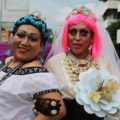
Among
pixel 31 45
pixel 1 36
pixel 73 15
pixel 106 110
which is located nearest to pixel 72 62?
pixel 73 15

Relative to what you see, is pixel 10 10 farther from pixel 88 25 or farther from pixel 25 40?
pixel 25 40

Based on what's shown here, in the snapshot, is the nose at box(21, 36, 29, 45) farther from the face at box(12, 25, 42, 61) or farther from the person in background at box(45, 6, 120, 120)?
the person in background at box(45, 6, 120, 120)

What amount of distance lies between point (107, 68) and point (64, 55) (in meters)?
0.40

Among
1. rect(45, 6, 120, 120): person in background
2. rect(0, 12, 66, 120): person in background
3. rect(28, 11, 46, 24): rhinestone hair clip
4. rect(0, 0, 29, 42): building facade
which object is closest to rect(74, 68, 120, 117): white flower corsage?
rect(45, 6, 120, 120): person in background

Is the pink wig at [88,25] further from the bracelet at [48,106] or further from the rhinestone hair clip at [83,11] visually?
the bracelet at [48,106]

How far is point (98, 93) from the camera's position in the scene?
3.41 meters

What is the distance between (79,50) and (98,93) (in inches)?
24.4

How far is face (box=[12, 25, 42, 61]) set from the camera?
307cm

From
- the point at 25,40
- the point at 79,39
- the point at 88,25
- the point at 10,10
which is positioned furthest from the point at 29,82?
the point at 10,10

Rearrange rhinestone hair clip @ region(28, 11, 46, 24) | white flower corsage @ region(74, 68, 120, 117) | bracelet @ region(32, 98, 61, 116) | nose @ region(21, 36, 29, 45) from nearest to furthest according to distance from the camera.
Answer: bracelet @ region(32, 98, 61, 116) < nose @ region(21, 36, 29, 45) < rhinestone hair clip @ region(28, 11, 46, 24) < white flower corsage @ region(74, 68, 120, 117)

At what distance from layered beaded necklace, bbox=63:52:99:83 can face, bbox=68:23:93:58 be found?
51mm

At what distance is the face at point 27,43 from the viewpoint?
307 cm

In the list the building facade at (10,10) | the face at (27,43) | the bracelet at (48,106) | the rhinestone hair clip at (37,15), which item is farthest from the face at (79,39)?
the building facade at (10,10)

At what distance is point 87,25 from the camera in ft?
13.0
